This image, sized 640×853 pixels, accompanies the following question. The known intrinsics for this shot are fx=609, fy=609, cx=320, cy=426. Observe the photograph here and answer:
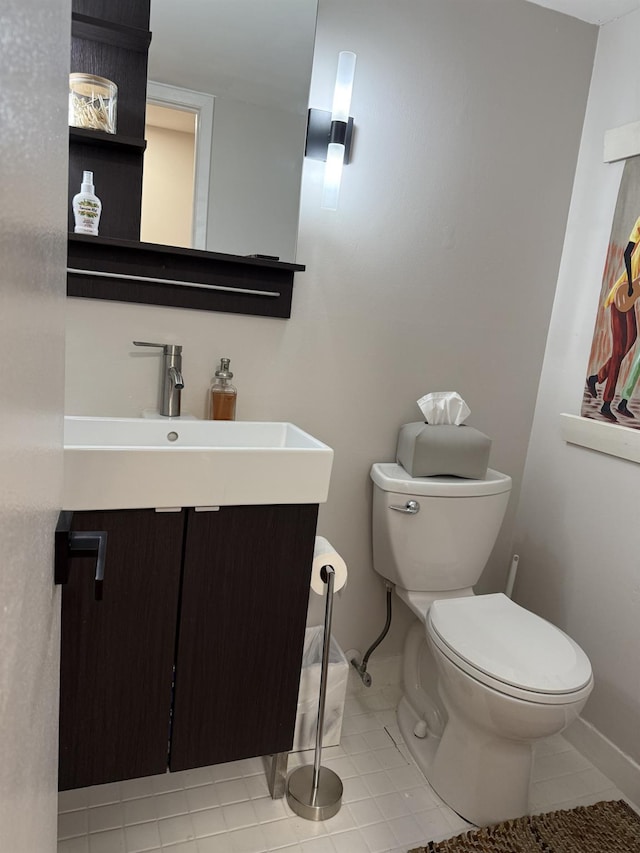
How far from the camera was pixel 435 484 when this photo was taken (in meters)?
1.71

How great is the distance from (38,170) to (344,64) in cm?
136

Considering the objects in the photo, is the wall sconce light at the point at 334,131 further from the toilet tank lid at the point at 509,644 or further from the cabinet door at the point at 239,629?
the toilet tank lid at the point at 509,644

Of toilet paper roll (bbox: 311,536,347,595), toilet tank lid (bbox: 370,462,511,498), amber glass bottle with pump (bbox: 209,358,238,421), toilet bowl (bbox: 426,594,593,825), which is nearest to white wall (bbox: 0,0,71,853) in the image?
toilet paper roll (bbox: 311,536,347,595)

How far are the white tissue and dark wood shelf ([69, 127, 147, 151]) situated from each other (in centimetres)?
103

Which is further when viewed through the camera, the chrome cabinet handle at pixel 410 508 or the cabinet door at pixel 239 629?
the chrome cabinet handle at pixel 410 508

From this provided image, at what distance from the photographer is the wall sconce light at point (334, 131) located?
1606mm

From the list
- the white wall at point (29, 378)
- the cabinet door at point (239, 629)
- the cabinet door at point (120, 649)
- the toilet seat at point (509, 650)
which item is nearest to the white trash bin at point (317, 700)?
the cabinet door at point (239, 629)

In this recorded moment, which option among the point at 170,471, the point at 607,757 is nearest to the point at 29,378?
the point at 170,471

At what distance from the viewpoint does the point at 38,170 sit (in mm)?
497

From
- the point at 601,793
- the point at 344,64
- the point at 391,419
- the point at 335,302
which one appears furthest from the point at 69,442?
the point at 601,793

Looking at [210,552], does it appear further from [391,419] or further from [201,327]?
[391,419]

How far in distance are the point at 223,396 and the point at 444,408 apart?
26.1 inches

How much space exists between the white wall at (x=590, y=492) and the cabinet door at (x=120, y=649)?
125 centimetres

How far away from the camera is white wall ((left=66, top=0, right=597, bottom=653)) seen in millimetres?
1631
